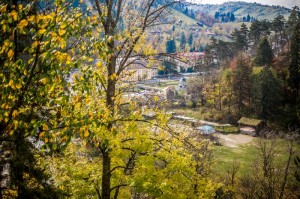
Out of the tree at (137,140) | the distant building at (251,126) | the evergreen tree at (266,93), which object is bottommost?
the distant building at (251,126)

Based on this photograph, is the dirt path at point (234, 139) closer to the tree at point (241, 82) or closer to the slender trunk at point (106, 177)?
the tree at point (241, 82)

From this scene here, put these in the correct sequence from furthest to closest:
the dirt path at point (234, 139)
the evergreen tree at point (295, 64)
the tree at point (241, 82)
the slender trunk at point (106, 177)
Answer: the tree at point (241, 82) → the evergreen tree at point (295, 64) → the dirt path at point (234, 139) → the slender trunk at point (106, 177)

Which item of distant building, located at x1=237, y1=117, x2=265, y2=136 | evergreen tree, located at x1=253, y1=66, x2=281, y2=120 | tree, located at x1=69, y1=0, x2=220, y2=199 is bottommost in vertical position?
distant building, located at x1=237, y1=117, x2=265, y2=136

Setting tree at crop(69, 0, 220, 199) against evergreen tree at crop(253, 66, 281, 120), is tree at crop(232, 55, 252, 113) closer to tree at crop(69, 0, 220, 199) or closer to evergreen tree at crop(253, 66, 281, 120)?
evergreen tree at crop(253, 66, 281, 120)

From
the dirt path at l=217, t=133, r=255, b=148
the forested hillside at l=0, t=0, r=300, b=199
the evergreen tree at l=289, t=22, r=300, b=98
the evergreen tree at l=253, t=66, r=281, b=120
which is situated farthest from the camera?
the evergreen tree at l=289, t=22, r=300, b=98

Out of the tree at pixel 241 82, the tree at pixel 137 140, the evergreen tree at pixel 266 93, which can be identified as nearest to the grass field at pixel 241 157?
the evergreen tree at pixel 266 93

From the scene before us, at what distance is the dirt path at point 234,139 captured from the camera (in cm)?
5197

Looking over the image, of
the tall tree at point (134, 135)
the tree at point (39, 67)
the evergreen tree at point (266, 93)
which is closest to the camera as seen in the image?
the tree at point (39, 67)

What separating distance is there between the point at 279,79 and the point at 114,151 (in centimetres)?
5803

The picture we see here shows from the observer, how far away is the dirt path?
51969 mm

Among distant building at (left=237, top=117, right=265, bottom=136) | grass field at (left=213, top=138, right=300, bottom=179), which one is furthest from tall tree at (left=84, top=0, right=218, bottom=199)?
distant building at (left=237, top=117, right=265, bottom=136)

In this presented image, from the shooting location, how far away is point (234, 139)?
54.9 metres

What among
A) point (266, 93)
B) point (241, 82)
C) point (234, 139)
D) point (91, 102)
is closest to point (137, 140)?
point (91, 102)

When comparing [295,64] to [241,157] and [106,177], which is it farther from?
[106,177]
